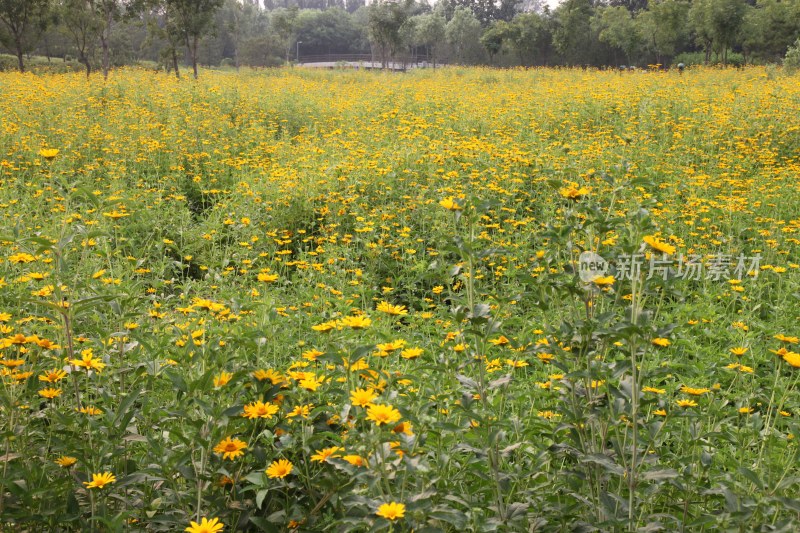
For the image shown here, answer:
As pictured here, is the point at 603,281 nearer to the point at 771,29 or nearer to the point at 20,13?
the point at 20,13

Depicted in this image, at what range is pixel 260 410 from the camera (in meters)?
1.79

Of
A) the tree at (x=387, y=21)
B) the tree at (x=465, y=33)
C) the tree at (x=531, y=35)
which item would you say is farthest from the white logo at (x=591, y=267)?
the tree at (x=465, y=33)

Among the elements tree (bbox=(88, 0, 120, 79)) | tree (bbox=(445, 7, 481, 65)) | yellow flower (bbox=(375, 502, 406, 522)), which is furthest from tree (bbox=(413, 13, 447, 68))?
yellow flower (bbox=(375, 502, 406, 522))

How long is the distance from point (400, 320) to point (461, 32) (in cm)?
4491

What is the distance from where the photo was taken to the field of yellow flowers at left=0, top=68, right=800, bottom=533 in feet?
5.82

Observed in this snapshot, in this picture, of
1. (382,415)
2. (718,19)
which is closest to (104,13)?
(382,415)

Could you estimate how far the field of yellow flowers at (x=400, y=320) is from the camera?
1.77 meters

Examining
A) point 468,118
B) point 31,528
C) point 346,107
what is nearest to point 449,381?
point 31,528

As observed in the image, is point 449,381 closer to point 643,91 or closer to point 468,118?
point 468,118

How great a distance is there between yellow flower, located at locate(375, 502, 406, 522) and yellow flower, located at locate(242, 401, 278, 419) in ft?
1.77

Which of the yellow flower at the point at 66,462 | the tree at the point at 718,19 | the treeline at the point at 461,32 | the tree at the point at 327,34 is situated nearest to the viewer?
the yellow flower at the point at 66,462

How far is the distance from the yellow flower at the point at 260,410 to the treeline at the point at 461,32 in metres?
16.8

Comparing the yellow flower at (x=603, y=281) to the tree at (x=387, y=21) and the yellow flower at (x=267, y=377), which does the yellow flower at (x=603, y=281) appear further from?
the tree at (x=387, y=21)

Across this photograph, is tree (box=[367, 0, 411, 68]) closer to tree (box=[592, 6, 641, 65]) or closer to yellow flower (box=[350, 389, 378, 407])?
tree (box=[592, 6, 641, 65])
